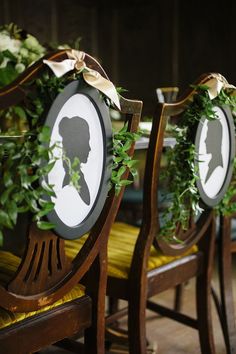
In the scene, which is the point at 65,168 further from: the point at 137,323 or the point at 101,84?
the point at 137,323

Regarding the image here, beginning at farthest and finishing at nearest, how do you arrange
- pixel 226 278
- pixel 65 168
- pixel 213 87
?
pixel 226 278, pixel 213 87, pixel 65 168

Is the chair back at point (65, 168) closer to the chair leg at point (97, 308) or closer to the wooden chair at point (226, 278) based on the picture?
the chair leg at point (97, 308)

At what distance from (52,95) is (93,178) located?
0.73ft

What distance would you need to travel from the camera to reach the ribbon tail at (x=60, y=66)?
0.89 m

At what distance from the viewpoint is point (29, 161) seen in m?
0.89

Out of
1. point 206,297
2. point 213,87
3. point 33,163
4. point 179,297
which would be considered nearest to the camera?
point 33,163

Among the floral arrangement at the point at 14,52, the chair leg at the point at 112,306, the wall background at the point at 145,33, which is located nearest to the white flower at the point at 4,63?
the floral arrangement at the point at 14,52

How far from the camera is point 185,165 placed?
137cm

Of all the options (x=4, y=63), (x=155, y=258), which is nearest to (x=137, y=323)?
(x=155, y=258)

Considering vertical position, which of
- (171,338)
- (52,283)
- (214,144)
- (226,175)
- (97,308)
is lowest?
(171,338)

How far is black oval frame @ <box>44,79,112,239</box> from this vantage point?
93 centimetres

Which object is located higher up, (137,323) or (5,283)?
(5,283)

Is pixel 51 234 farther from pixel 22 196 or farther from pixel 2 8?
pixel 2 8

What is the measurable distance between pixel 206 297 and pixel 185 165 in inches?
20.7
